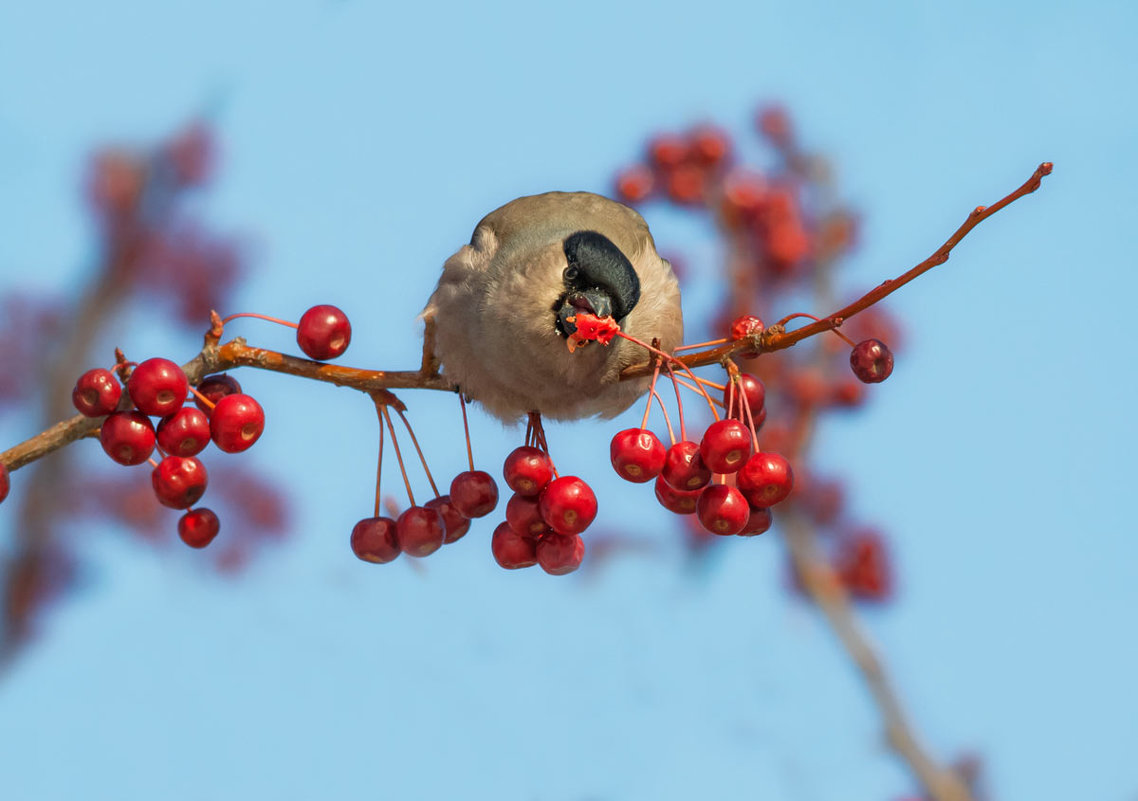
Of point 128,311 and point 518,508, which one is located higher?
point 128,311

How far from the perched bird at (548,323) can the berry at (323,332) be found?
56 centimetres

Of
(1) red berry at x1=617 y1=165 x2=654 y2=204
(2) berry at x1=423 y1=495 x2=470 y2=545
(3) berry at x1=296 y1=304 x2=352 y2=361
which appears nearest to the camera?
(3) berry at x1=296 y1=304 x2=352 y2=361

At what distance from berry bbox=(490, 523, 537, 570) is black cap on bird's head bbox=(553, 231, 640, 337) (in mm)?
723

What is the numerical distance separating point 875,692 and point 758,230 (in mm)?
2145

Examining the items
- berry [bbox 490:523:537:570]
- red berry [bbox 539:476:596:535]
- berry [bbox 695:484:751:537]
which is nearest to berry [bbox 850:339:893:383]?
berry [bbox 695:484:751:537]

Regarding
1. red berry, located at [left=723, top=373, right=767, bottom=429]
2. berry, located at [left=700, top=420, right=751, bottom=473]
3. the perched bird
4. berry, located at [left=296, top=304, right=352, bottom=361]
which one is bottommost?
berry, located at [left=700, top=420, right=751, bottom=473]

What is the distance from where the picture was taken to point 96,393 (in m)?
2.55

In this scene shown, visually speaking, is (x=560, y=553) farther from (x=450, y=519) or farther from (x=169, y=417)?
(x=169, y=417)

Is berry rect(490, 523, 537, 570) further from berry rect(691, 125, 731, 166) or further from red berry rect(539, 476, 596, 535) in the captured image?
berry rect(691, 125, 731, 166)

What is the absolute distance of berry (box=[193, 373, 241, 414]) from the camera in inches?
110

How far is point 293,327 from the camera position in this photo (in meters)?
2.84

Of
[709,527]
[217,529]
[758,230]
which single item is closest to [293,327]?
[217,529]

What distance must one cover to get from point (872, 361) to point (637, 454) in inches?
21.6

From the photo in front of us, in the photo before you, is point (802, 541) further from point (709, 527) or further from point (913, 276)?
point (913, 276)
